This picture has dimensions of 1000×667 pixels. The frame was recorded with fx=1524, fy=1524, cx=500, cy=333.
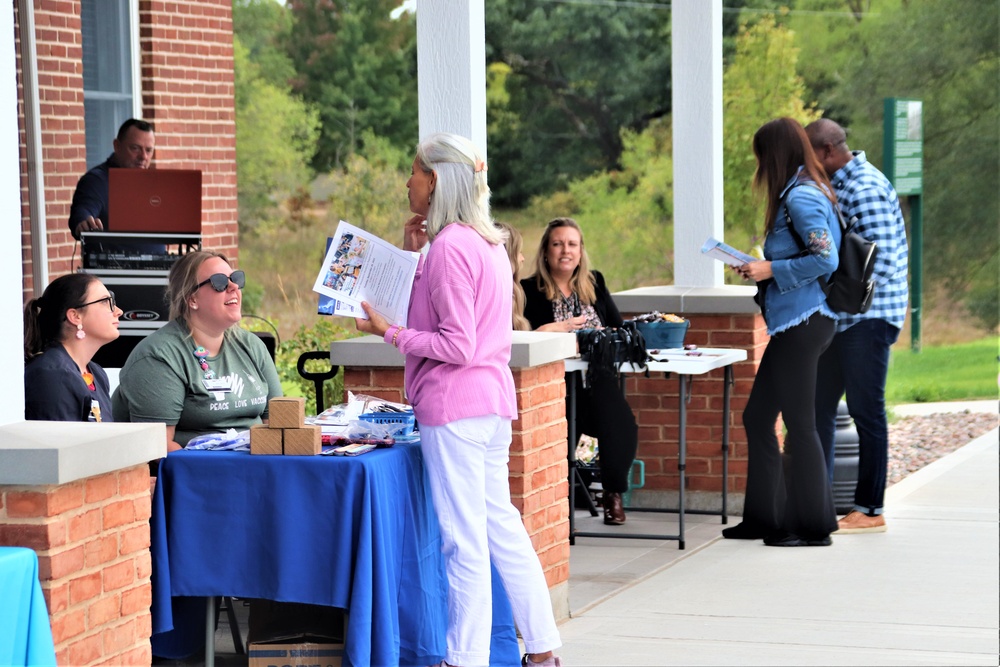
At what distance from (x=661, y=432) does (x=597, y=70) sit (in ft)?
67.5

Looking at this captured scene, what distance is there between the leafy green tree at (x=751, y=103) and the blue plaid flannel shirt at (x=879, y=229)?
15.3 metres

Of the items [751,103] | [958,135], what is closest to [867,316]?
[751,103]

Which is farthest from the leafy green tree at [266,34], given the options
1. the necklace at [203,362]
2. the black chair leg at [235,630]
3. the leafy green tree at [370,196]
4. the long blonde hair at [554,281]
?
the black chair leg at [235,630]

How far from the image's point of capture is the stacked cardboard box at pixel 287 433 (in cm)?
472

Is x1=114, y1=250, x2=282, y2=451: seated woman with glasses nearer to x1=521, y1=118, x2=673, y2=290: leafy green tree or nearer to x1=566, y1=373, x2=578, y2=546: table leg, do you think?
x1=566, y1=373, x2=578, y2=546: table leg

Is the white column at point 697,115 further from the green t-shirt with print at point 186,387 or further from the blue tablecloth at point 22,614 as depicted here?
the blue tablecloth at point 22,614

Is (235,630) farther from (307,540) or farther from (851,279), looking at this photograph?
(851,279)

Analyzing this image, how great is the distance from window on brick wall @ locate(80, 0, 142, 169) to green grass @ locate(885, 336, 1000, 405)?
8.31m

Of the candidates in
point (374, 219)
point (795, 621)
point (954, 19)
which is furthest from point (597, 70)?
point (795, 621)

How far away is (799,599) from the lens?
6246 mm

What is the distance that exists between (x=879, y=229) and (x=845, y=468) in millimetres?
1433

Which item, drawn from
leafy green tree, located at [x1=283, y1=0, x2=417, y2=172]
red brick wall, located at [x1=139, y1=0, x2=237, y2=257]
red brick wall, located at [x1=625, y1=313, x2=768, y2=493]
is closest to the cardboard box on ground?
red brick wall, located at [x1=625, y1=313, x2=768, y2=493]

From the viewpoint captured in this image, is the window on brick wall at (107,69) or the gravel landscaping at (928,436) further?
the gravel landscaping at (928,436)

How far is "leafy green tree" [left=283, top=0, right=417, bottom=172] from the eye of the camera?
1102 inches
